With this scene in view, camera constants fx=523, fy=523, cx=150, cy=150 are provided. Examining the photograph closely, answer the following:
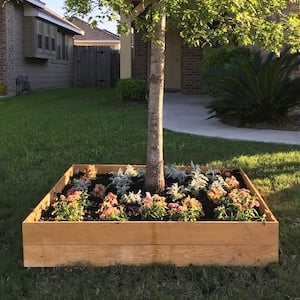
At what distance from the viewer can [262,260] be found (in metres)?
3.22

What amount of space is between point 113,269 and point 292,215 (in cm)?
166

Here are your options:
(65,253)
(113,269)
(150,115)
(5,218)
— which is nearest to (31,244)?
(65,253)

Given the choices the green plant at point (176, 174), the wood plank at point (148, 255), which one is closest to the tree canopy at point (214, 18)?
the green plant at point (176, 174)

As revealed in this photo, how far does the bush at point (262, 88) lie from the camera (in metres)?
8.38

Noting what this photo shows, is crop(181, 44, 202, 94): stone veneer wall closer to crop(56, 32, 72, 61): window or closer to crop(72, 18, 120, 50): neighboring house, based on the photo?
crop(56, 32, 72, 61): window

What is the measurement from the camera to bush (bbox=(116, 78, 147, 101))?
42.3ft

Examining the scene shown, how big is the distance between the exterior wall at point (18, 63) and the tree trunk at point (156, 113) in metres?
14.1

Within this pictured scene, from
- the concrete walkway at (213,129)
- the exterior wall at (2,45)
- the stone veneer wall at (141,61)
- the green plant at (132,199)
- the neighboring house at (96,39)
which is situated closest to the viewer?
the green plant at (132,199)

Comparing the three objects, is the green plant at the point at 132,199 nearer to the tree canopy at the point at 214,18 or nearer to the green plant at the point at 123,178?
the green plant at the point at 123,178

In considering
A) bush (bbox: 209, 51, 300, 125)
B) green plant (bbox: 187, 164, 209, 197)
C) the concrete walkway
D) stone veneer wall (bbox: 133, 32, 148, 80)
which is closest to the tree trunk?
green plant (bbox: 187, 164, 209, 197)

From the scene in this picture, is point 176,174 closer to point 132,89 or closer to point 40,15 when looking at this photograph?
point 132,89

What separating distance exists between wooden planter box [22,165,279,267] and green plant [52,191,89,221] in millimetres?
219

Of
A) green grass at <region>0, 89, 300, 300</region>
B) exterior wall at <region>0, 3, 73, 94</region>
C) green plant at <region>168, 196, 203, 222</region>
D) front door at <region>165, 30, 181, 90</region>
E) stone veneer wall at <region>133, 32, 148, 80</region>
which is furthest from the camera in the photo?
front door at <region>165, 30, 181, 90</region>

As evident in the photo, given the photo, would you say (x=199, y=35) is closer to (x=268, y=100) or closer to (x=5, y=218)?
(x=5, y=218)
